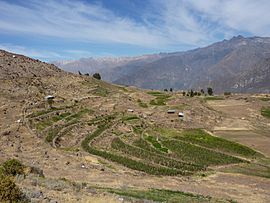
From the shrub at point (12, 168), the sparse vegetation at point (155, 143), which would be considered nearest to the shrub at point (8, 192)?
the shrub at point (12, 168)

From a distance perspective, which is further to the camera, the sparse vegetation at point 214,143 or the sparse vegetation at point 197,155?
the sparse vegetation at point 214,143

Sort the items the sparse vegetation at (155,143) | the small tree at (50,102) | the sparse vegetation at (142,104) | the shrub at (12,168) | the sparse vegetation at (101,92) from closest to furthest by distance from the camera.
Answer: the shrub at (12,168) < the sparse vegetation at (155,143) < the small tree at (50,102) < the sparse vegetation at (142,104) < the sparse vegetation at (101,92)

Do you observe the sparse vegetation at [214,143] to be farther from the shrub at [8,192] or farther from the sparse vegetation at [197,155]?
the shrub at [8,192]

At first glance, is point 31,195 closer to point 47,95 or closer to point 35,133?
point 35,133

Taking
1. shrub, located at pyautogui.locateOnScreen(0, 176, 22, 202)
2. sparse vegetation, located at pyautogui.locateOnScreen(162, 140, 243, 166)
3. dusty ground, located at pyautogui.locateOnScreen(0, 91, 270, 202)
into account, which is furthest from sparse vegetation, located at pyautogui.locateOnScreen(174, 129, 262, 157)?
shrub, located at pyautogui.locateOnScreen(0, 176, 22, 202)

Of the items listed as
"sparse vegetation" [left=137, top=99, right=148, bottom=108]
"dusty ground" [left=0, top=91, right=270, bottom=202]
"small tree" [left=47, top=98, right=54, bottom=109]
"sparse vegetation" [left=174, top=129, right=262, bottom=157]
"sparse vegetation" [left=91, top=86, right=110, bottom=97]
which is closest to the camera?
"dusty ground" [left=0, top=91, right=270, bottom=202]

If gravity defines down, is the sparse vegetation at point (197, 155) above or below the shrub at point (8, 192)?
below

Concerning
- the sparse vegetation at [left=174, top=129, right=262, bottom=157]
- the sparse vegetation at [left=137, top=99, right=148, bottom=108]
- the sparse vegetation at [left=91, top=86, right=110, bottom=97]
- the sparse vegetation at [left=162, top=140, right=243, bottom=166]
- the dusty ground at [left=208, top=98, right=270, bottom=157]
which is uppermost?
the sparse vegetation at [left=91, top=86, right=110, bottom=97]

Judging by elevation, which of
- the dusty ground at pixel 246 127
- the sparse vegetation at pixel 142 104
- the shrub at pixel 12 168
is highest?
the sparse vegetation at pixel 142 104

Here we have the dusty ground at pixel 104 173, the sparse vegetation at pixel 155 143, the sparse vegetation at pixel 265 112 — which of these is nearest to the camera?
the dusty ground at pixel 104 173

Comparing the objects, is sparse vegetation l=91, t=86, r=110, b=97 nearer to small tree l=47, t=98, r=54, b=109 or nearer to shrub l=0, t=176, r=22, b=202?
small tree l=47, t=98, r=54, b=109

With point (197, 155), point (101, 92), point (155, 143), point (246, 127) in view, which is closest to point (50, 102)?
point (101, 92)

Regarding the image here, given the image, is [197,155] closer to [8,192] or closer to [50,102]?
[50,102]

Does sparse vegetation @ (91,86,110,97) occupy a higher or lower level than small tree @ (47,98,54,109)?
higher
